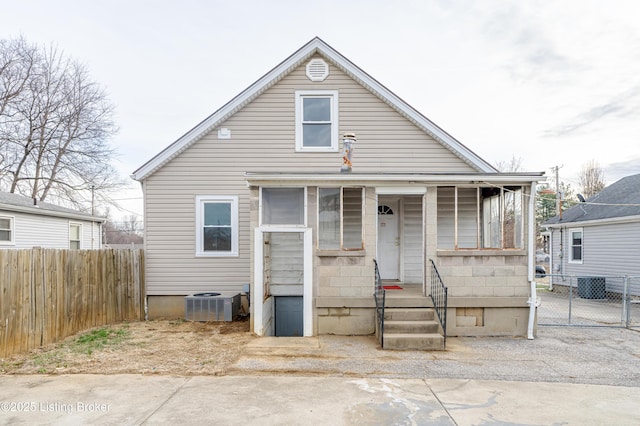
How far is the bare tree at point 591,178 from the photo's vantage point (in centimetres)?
3647

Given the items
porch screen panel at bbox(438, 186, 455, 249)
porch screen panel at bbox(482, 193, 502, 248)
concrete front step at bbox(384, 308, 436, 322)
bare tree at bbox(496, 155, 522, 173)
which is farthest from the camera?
bare tree at bbox(496, 155, 522, 173)

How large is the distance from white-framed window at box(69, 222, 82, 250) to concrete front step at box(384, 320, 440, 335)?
1451cm

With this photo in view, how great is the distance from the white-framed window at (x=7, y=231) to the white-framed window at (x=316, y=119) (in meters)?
9.90

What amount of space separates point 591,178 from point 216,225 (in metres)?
39.8

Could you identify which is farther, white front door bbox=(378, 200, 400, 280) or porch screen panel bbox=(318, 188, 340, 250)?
white front door bbox=(378, 200, 400, 280)

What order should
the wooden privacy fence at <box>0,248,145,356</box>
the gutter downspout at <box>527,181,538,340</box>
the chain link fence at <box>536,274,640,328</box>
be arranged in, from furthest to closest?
the chain link fence at <box>536,274,640,328</box>, the gutter downspout at <box>527,181,538,340</box>, the wooden privacy fence at <box>0,248,145,356</box>

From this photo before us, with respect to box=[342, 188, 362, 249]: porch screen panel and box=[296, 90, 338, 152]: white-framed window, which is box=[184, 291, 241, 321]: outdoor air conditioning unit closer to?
box=[342, 188, 362, 249]: porch screen panel

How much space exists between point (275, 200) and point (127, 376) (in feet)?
13.4

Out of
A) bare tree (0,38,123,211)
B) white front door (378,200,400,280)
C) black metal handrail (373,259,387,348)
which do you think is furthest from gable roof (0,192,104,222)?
black metal handrail (373,259,387,348)

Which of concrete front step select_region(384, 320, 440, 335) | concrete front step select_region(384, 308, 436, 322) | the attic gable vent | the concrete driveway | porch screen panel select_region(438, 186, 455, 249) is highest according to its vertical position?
the attic gable vent

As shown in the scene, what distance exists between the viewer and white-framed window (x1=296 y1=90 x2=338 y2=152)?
34.0ft

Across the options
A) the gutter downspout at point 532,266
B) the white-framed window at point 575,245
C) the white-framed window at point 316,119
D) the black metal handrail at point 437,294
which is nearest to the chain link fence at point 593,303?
the white-framed window at point 575,245

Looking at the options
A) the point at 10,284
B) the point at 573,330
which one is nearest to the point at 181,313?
the point at 10,284

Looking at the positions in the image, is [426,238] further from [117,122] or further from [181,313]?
[117,122]
